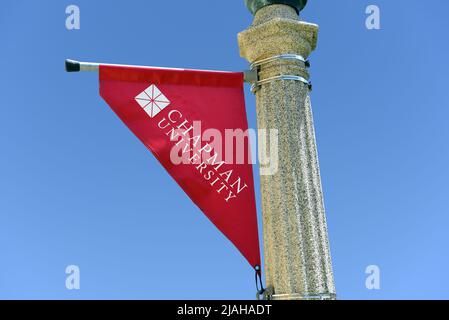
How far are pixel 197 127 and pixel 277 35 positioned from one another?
1.26m

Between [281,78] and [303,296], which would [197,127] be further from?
[303,296]

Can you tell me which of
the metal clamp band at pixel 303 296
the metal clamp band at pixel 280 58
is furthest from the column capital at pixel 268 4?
the metal clamp band at pixel 303 296

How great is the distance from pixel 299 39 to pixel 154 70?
1.51 meters

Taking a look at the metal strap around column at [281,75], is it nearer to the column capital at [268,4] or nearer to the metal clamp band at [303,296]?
the column capital at [268,4]

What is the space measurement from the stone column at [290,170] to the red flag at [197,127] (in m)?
0.20

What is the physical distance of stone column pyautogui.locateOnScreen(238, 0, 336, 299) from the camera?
441 cm

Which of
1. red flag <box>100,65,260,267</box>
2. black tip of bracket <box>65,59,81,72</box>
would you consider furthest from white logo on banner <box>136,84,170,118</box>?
black tip of bracket <box>65,59,81,72</box>

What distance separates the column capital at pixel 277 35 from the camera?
16.7 ft

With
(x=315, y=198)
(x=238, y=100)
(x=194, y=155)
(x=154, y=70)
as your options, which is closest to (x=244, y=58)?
(x=238, y=100)

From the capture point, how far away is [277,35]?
5.09m

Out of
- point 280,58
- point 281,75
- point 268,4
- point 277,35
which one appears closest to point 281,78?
point 281,75

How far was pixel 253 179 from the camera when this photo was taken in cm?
477
